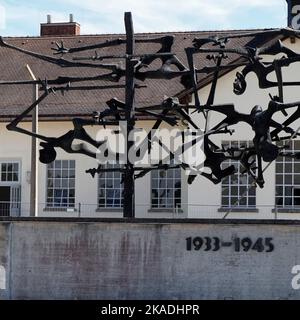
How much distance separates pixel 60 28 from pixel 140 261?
27.0 m

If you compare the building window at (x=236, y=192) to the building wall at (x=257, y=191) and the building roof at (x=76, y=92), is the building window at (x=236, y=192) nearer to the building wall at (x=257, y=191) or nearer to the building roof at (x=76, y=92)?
the building wall at (x=257, y=191)

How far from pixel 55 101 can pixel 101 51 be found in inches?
125

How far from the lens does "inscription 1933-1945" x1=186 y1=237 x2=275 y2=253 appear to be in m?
Answer: 13.8

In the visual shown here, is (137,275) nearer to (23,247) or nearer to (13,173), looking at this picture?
(23,247)

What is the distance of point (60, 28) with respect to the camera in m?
39.5

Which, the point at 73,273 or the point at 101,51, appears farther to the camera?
the point at 101,51

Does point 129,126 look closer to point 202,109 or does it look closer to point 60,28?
point 202,109

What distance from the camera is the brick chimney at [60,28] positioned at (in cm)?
3922

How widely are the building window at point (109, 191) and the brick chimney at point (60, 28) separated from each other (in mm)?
9812

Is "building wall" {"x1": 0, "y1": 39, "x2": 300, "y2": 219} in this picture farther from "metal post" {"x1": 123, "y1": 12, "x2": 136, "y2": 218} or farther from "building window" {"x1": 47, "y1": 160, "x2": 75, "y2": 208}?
"metal post" {"x1": 123, "y1": 12, "x2": 136, "y2": 218}

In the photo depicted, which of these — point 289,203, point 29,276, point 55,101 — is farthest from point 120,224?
point 55,101

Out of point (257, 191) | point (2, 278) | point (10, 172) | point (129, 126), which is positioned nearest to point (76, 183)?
point (10, 172)

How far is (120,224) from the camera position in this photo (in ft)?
46.2
